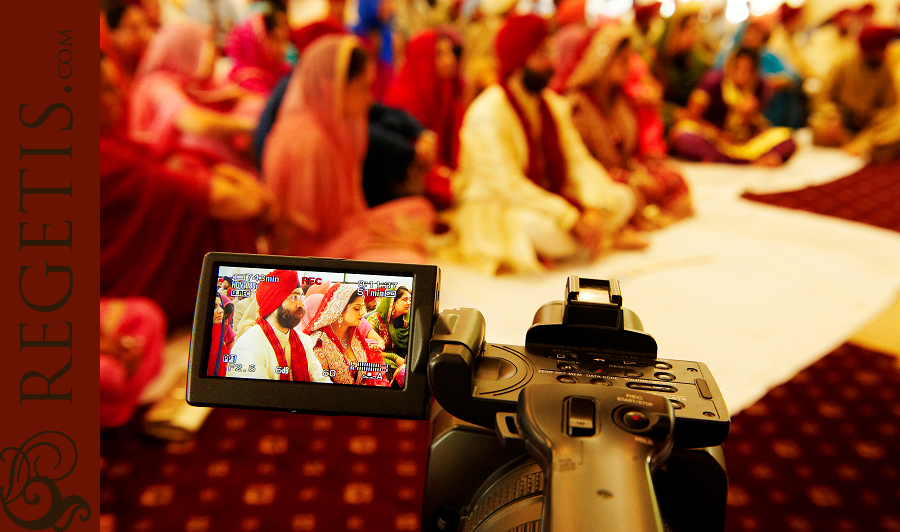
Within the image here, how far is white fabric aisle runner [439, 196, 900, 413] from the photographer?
1.47 metres

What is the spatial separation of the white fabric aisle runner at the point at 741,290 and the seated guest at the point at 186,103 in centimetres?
80

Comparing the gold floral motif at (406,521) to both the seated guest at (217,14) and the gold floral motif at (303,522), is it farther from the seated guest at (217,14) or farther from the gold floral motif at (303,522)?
the seated guest at (217,14)

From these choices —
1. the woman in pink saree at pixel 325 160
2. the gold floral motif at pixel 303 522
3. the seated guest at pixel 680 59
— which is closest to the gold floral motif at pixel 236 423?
the gold floral motif at pixel 303 522

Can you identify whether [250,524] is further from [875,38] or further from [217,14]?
[875,38]

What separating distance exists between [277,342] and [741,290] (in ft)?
5.93

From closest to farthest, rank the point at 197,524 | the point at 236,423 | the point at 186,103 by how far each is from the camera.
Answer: the point at 197,524 < the point at 236,423 < the point at 186,103

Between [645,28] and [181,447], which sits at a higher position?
[645,28]

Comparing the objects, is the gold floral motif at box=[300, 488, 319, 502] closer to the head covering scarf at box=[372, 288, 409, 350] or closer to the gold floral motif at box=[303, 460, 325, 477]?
the gold floral motif at box=[303, 460, 325, 477]

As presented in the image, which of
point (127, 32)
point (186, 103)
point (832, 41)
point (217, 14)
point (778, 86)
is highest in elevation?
point (832, 41)

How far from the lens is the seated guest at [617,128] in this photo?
2305 mm

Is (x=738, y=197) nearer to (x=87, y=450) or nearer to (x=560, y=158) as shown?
(x=560, y=158)

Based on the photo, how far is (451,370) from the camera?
0.39 meters

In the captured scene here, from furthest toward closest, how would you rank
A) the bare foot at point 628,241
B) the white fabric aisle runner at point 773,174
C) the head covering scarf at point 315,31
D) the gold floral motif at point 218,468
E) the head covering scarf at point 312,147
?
the white fabric aisle runner at point 773,174 → the bare foot at point 628,241 → the head covering scarf at point 315,31 → the head covering scarf at point 312,147 → the gold floral motif at point 218,468

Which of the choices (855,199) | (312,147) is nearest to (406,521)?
(312,147)
